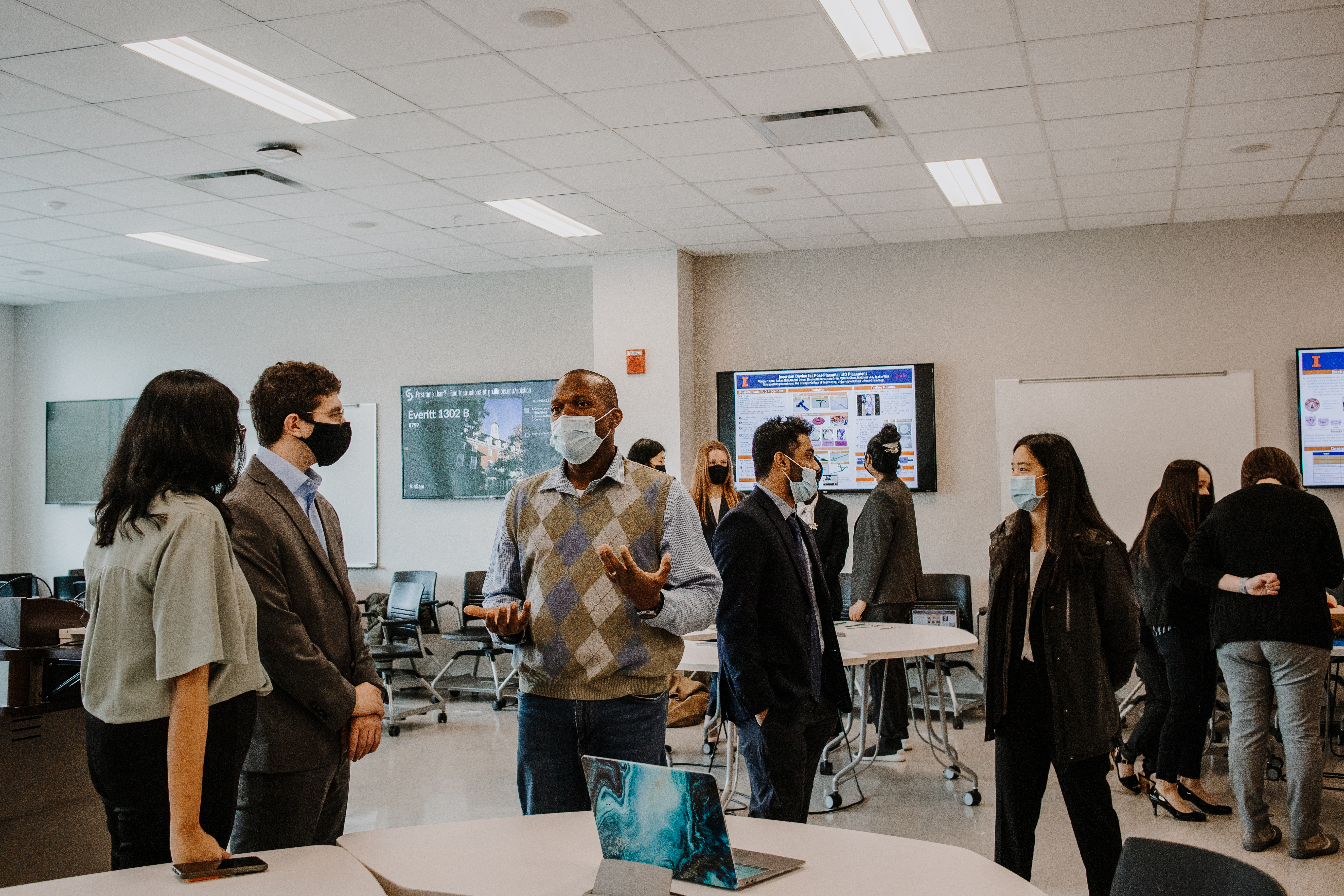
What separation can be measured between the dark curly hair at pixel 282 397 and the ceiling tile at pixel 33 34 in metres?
2.12

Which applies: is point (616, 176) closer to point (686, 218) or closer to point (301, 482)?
point (686, 218)

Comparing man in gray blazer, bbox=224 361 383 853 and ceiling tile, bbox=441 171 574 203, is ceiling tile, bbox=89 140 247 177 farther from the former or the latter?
man in gray blazer, bbox=224 361 383 853

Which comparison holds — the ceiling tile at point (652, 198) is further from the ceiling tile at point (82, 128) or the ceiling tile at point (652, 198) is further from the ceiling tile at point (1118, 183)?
the ceiling tile at point (82, 128)

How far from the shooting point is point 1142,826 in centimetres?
468

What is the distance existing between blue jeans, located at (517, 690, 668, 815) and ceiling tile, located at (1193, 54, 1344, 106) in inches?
146

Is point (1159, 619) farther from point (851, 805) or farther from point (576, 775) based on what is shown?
point (576, 775)

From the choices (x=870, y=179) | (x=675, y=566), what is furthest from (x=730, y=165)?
(x=675, y=566)

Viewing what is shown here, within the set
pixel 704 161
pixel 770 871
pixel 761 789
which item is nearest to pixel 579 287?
pixel 704 161

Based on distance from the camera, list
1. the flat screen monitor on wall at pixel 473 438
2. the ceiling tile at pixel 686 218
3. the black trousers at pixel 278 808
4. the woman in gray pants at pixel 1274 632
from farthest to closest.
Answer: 1. the flat screen monitor on wall at pixel 473 438
2. the ceiling tile at pixel 686 218
3. the woman in gray pants at pixel 1274 632
4. the black trousers at pixel 278 808

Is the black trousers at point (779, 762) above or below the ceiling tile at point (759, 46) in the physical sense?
below

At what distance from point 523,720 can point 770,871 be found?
939 millimetres

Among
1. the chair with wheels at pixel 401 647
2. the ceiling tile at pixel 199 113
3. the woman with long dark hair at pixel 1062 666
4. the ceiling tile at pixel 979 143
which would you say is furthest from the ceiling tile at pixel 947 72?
the chair with wheels at pixel 401 647

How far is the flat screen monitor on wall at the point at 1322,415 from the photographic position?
6734 millimetres

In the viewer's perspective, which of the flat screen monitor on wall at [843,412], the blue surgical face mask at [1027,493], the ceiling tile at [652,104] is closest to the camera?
the blue surgical face mask at [1027,493]
